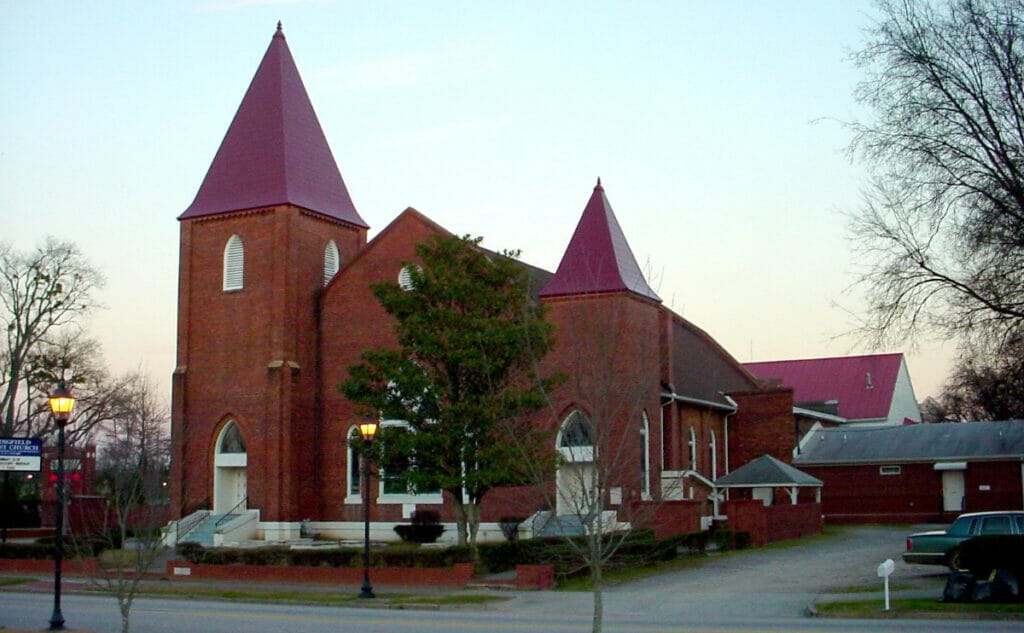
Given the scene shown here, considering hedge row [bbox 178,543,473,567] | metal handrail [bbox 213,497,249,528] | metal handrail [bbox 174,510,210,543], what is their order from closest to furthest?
hedge row [bbox 178,543,473,567] < metal handrail [bbox 213,497,249,528] < metal handrail [bbox 174,510,210,543]

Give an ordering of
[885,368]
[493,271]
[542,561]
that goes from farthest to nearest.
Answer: [885,368]
[493,271]
[542,561]

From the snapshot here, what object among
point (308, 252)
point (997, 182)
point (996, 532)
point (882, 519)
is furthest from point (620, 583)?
point (882, 519)

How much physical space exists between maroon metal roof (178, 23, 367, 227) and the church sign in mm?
11176

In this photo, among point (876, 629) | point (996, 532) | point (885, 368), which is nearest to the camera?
point (876, 629)

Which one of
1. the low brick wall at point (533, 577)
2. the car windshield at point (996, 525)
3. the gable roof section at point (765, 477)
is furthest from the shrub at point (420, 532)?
the car windshield at point (996, 525)

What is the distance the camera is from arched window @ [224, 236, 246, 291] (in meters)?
47.3

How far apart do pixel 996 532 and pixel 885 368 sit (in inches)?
2145

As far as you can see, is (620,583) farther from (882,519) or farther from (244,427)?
(882,519)

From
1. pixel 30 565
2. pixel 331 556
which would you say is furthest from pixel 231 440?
pixel 331 556

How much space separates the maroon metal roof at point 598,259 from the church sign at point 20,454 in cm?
1991

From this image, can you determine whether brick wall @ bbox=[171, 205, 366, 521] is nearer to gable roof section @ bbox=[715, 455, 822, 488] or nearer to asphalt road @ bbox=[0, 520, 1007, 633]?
asphalt road @ bbox=[0, 520, 1007, 633]

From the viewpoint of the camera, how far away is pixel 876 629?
19.3 m

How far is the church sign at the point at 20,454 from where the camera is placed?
42.8 metres

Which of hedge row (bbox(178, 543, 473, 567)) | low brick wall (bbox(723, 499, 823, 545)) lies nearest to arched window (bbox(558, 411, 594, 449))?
hedge row (bbox(178, 543, 473, 567))
